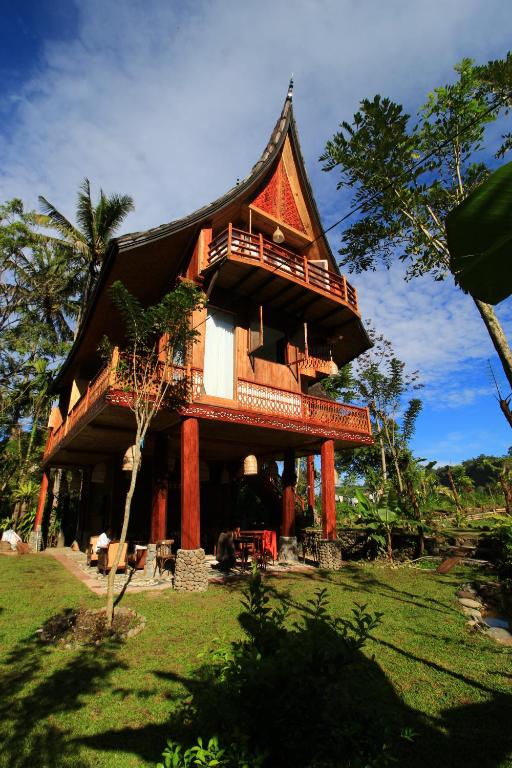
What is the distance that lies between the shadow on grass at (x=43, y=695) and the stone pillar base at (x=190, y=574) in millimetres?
3387

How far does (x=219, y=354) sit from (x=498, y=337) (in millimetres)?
7722

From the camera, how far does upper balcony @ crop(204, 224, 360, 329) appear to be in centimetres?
1141

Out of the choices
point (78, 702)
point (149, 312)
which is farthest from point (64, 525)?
point (78, 702)

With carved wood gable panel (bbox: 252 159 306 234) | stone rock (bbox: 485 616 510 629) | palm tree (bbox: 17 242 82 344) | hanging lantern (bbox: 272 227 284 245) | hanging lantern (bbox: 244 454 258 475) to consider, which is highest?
palm tree (bbox: 17 242 82 344)

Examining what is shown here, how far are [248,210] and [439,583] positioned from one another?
40.5 ft

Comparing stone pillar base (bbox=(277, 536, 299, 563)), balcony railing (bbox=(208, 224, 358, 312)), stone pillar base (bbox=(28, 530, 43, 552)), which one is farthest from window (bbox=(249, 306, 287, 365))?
stone pillar base (bbox=(28, 530, 43, 552))

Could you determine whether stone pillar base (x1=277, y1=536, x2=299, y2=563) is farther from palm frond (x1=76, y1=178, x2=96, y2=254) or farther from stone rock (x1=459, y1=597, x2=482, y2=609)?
palm frond (x1=76, y1=178, x2=96, y2=254)

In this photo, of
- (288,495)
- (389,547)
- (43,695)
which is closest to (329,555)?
(389,547)

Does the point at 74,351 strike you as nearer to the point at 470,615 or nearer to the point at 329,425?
the point at 329,425

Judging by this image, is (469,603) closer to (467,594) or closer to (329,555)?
(467,594)

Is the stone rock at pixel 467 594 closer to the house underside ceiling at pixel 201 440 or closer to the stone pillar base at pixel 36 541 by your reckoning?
the house underside ceiling at pixel 201 440

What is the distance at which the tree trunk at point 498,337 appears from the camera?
554 centimetres

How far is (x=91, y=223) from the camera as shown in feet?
75.8

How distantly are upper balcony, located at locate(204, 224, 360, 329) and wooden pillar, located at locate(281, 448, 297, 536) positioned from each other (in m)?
5.30
